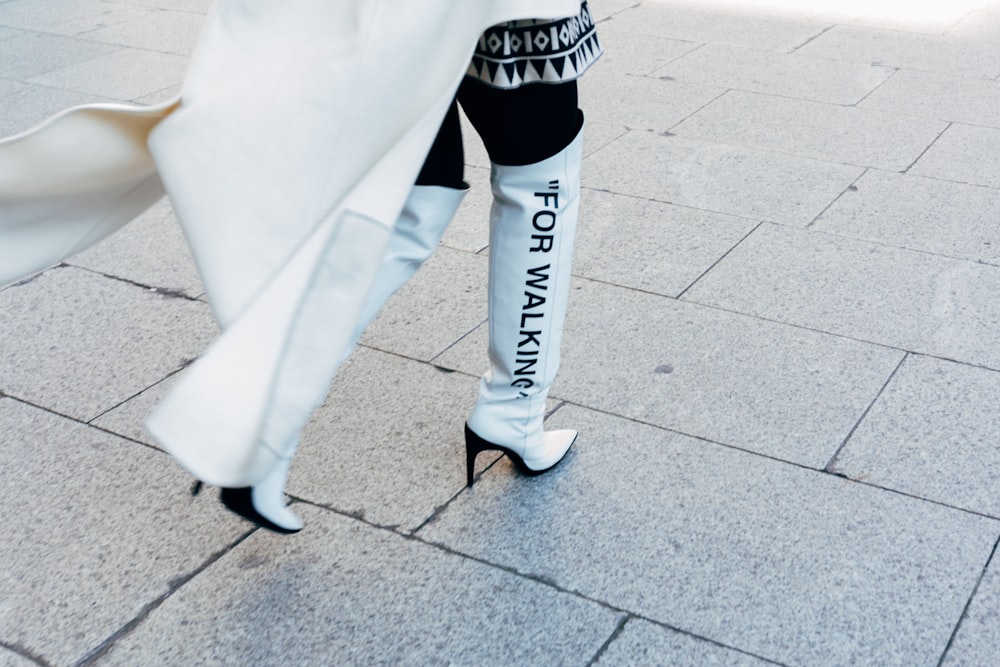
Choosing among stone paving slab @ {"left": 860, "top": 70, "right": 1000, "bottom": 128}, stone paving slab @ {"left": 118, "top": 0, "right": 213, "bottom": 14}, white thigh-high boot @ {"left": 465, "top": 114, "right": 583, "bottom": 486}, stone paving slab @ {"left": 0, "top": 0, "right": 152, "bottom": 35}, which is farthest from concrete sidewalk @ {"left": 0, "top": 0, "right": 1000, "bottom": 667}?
stone paving slab @ {"left": 118, "top": 0, "right": 213, "bottom": 14}

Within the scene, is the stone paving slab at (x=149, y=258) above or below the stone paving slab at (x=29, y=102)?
below

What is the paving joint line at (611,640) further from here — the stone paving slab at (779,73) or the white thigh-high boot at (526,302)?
the stone paving slab at (779,73)

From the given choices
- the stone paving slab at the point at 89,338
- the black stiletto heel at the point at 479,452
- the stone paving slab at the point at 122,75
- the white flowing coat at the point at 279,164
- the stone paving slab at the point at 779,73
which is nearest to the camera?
the white flowing coat at the point at 279,164

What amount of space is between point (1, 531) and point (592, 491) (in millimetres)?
1289

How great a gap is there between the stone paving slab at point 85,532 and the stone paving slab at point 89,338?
15 cm

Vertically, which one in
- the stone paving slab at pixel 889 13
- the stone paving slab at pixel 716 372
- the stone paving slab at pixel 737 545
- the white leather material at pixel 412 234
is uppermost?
the white leather material at pixel 412 234

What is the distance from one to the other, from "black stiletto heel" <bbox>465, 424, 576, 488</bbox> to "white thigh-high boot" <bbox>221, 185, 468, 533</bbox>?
447 millimetres

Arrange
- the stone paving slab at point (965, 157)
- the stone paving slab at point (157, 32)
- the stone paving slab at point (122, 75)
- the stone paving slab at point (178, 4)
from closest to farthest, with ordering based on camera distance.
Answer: the stone paving slab at point (965, 157) → the stone paving slab at point (122, 75) → the stone paving slab at point (157, 32) → the stone paving slab at point (178, 4)

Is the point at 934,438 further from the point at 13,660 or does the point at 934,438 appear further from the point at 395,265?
the point at 13,660

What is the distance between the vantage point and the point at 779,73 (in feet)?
18.0

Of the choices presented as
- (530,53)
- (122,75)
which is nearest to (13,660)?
(530,53)

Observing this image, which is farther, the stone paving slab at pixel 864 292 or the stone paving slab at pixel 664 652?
the stone paving slab at pixel 864 292

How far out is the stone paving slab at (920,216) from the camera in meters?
3.76

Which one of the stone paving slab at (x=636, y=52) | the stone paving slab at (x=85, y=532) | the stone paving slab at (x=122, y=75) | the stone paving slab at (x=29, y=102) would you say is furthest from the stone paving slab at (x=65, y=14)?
the stone paving slab at (x=85, y=532)
